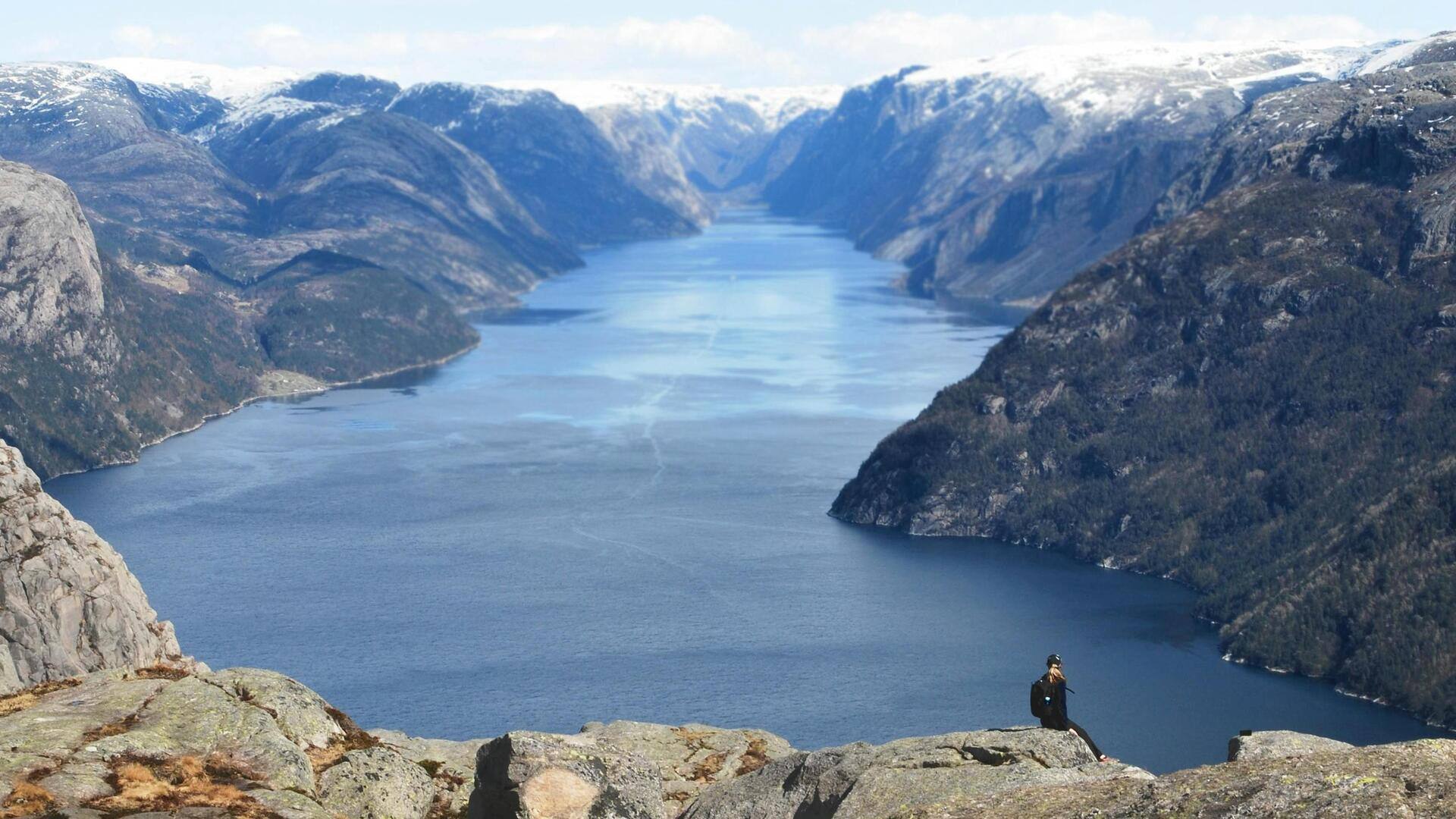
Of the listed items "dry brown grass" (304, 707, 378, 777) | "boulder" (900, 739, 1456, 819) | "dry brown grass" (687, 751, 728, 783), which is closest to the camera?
"boulder" (900, 739, 1456, 819)

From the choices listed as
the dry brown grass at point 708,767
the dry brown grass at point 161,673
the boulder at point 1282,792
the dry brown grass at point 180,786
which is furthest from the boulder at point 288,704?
the boulder at point 1282,792

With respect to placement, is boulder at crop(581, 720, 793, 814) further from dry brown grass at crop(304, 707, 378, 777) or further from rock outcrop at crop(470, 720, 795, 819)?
dry brown grass at crop(304, 707, 378, 777)

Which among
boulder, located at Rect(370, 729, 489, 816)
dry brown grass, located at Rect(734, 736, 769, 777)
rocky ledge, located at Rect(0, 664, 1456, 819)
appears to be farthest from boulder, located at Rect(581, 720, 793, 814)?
boulder, located at Rect(370, 729, 489, 816)

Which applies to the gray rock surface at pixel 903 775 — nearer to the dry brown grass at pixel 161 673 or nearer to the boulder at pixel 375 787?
the boulder at pixel 375 787

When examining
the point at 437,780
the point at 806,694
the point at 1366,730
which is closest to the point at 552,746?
the point at 437,780

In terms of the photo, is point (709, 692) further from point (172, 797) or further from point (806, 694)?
point (172, 797)

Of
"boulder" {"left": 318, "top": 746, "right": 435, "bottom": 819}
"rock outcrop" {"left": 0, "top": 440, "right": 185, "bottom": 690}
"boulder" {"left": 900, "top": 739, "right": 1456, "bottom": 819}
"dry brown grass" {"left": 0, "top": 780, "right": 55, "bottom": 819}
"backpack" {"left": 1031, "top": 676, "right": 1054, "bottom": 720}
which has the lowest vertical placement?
"rock outcrop" {"left": 0, "top": 440, "right": 185, "bottom": 690}
